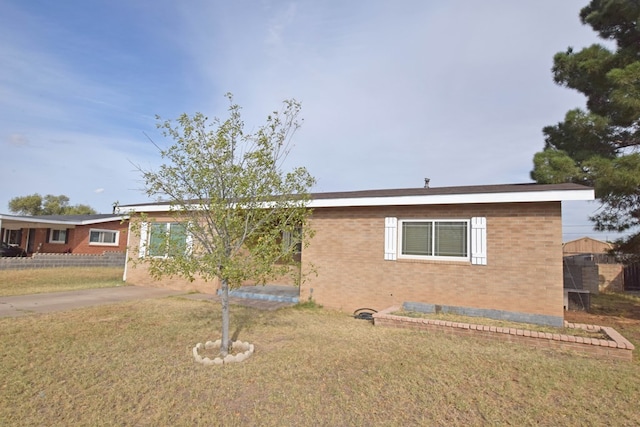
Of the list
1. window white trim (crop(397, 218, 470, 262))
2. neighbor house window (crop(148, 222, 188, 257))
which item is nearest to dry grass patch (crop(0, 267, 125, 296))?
neighbor house window (crop(148, 222, 188, 257))

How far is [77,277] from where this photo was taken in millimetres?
14891

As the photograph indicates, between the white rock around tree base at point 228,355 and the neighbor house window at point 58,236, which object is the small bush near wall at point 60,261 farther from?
the white rock around tree base at point 228,355

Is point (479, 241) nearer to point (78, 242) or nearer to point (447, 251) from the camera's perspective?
point (447, 251)

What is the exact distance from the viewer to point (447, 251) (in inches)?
332

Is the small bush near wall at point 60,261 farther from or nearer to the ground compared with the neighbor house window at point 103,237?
nearer to the ground

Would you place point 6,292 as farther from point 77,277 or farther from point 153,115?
point 153,115

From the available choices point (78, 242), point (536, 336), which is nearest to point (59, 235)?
point (78, 242)

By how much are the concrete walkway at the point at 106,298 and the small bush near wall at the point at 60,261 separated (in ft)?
26.1

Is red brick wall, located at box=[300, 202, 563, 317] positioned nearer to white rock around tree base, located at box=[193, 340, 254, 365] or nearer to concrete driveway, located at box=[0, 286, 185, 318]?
white rock around tree base, located at box=[193, 340, 254, 365]

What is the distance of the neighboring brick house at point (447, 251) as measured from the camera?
737cm

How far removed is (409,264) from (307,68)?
7496 millimetres

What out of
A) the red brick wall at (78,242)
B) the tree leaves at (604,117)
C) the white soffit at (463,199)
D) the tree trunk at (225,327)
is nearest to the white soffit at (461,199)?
the white soffit at (463,199)

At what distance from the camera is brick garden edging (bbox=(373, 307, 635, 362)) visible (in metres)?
5.31

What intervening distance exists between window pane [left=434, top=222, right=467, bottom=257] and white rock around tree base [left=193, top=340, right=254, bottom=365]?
5.14 m
